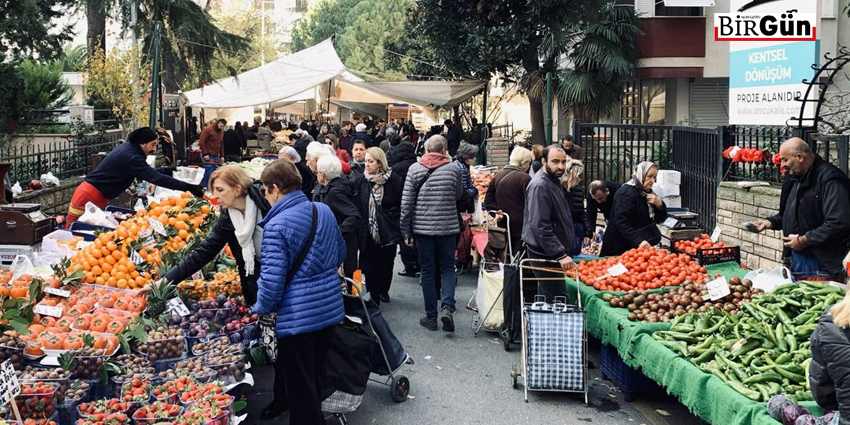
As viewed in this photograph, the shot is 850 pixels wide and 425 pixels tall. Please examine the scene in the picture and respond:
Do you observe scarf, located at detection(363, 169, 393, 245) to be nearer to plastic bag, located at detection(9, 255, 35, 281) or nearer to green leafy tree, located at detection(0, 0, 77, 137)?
plastic bag, located at detection(9, 255, 35, 281)

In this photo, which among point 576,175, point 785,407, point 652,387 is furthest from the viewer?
point 576,175

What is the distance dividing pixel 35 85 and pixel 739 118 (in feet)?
66.8

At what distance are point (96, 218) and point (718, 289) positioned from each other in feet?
19.6

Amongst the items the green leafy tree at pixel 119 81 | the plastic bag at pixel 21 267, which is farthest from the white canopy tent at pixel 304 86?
the plastic bag at pixel 21 267

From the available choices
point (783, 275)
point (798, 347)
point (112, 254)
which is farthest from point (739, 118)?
point (112, 254)

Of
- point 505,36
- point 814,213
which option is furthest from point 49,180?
point 505,36

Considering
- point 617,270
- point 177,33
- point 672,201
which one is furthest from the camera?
point 177,33

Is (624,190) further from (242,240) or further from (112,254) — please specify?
(112,254)

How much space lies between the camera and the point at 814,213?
7.83m

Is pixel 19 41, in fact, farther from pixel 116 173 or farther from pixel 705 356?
pixel 705 356

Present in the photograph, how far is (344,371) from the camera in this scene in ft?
20.7

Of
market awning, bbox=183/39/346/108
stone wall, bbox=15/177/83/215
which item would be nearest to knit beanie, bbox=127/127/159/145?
stone wall, bbox=15/177/83/215

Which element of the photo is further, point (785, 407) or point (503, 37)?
point (503, 37)

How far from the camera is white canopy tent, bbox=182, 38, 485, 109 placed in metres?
21.3
